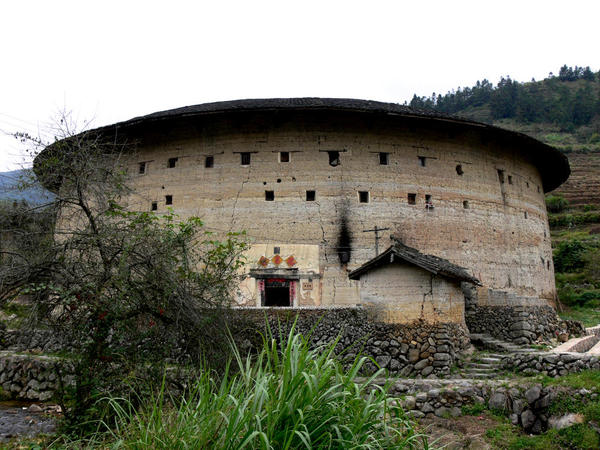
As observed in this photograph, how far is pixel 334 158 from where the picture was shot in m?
13.6

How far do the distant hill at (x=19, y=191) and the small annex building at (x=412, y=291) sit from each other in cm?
585

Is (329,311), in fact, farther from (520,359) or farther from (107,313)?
(107,313)

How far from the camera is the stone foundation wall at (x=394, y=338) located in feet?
28.9

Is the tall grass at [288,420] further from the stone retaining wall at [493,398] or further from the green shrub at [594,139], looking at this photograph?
the green shrub at [594,139]

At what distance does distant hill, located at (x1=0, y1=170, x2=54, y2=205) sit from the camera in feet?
19.5

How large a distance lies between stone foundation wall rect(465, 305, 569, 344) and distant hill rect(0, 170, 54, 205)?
10.1 meters

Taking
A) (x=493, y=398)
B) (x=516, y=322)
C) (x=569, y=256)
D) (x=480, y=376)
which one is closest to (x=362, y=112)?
(x=516, y=322)

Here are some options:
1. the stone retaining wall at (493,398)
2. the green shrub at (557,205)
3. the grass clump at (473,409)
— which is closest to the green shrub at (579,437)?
the stone retaining wall at (493,398)

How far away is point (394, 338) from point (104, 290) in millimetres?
5462


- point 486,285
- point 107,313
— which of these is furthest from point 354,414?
point 486,285

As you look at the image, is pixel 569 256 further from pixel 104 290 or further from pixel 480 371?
pixel 104 290

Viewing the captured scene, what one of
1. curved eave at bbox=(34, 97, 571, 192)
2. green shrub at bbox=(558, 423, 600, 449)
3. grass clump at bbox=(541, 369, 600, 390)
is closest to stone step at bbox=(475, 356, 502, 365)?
grass clump at bbox=(541, 369, 600, 390)

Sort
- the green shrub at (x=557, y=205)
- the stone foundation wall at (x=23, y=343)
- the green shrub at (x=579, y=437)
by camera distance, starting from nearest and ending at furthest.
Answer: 1. the green shrub at (x=579, y=437)
2. the stone foundation wall at (x=23, y=343)
3. the green shrub at (x=557, y=205)

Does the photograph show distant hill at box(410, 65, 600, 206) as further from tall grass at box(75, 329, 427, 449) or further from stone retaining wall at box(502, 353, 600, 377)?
tall grass at box(75, 329, 427, 449)
